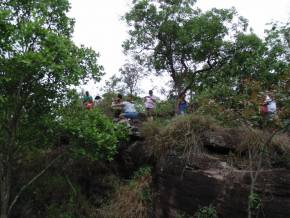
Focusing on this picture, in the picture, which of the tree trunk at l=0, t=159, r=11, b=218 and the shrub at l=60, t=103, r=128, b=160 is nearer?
the tree trunk at l=0, t=159, r=11, b=218

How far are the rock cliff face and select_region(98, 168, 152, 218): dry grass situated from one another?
422 millimetres

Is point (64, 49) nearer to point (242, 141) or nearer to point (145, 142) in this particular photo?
point (145, 142)

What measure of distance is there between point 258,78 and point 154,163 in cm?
609

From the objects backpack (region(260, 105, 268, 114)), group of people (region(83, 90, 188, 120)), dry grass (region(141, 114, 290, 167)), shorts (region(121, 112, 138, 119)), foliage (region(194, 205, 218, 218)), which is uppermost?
group of people (region(83, 90, 188, 120))

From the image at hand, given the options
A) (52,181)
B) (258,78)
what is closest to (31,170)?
(52,181)

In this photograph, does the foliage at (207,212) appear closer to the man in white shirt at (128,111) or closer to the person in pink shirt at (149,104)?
the man in white shirt at (128,111)

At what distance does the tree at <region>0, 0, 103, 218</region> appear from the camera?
38.4ft

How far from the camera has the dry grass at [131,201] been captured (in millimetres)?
14180

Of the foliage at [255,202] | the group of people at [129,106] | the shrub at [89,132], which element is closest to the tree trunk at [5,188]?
the shrub at [89,132]

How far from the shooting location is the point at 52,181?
52.1ft

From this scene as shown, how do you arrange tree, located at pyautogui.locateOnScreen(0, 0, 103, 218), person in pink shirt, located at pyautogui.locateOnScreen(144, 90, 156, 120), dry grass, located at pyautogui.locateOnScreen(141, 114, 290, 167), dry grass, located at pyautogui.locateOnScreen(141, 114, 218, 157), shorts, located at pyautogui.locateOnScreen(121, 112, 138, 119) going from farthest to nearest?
person in pink shirt, located at pyautogui.locateOnScreen(144, 90, 156, 120) → shorts, located at pyautogui.locateOnScreen(121, 112, 138, 119) → dry grass, located at pyautogui.locateOnScreen(141, 114, 218, 157) → dry grass, located at pyautogui.locateOnScreen(141, 114, 290, 167) → tree, located at pyautogui.locateOnScreen(0, 0, 103, 218)

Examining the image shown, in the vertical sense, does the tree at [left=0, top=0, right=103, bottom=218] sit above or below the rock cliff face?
above

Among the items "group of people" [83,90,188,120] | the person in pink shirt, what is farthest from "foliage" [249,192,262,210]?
the person in pink shirt

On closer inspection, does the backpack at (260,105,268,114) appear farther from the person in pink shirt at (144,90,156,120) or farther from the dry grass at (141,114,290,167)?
the person in pink shirt at (144,90,156,120)
